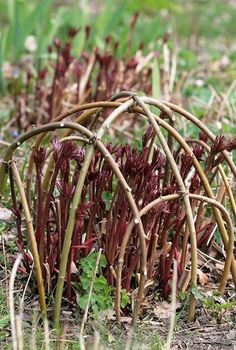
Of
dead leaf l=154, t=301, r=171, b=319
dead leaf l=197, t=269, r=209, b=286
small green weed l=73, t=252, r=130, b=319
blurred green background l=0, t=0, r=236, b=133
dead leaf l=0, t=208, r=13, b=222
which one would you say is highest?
blurred green background l=0, t=0, r=236, b=133

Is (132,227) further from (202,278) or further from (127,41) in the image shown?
(127,41)

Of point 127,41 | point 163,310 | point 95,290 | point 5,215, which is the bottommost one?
point 163,310

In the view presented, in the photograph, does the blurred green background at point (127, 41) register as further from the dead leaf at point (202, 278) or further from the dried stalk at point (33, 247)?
the dried stalk at point (33, 247)

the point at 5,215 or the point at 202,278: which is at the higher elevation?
the point at 5,215

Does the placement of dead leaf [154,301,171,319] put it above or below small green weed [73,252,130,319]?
below

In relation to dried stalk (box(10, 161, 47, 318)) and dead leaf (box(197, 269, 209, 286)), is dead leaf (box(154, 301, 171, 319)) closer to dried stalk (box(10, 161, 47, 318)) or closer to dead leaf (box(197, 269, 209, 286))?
dead leaf (box(197, 269, 209, 286))

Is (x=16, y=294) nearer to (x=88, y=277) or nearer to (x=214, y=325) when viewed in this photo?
(x=88, y=277)

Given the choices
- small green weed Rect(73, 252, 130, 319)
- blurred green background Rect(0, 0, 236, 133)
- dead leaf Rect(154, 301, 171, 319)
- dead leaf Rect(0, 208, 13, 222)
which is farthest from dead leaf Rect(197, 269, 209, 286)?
blurred green background Rect(0, 0, 236, 133)

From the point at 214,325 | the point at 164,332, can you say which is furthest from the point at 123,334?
the point at 214,325

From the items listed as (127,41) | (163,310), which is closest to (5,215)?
(163,310)

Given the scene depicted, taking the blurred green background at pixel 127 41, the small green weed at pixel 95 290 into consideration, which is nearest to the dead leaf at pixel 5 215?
the small green weed at pixel 95 290

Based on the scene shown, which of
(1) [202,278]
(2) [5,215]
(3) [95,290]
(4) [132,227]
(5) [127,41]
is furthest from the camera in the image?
(5) [127,41]
